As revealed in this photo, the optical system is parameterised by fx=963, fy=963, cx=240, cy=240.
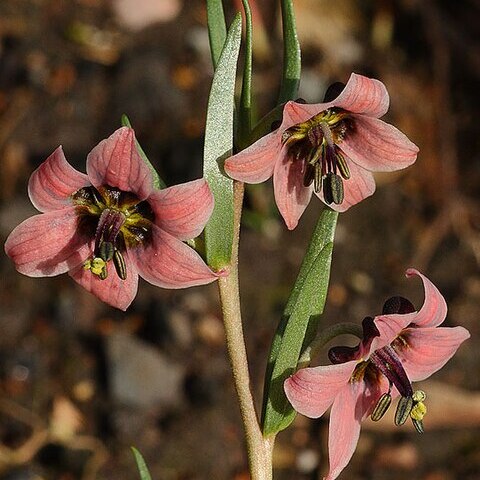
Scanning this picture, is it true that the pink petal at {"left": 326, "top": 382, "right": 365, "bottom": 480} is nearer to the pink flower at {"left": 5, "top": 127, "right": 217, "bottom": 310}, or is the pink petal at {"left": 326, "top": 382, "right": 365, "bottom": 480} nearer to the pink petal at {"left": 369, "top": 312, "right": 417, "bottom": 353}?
the pink petal at {"left": 369, "top": 312, "right": 417, "bottom": 353}

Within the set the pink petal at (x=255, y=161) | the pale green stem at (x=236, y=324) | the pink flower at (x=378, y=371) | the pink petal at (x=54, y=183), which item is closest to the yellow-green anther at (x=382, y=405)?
the pink flower at (x=378, y=371)

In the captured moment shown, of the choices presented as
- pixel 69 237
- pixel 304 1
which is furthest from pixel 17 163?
pixel 69 237

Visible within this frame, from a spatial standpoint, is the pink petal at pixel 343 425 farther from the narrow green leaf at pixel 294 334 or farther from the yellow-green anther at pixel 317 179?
the yellow-green anther at pixel 317 179

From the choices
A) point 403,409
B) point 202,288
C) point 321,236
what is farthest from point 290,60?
point 202,288

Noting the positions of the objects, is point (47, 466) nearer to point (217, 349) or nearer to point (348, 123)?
point (217, 349)

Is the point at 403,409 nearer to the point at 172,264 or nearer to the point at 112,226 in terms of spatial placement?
the point at 172,264
